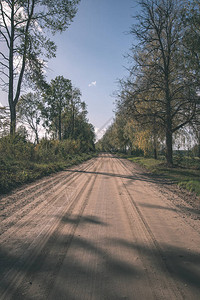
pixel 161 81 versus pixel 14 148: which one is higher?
pixel 161 81

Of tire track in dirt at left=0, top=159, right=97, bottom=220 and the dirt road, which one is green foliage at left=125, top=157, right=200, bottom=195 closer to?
the dirt road

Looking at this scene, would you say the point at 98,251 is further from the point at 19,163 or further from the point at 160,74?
the point at 160,74

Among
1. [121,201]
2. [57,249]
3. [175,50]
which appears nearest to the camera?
[57,249]

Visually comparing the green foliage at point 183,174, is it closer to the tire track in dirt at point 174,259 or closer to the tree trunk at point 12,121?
the tire track in dirt at point 174,259

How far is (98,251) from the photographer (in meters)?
3.22

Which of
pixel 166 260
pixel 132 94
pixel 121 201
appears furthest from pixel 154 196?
pixel 132 94

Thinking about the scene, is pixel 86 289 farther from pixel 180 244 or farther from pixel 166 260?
pixel 180 244

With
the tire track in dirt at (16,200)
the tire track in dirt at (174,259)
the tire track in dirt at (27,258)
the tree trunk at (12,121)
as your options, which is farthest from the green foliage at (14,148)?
the tire track in dirt at (174,259)

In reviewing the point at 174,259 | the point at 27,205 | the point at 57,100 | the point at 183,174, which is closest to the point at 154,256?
the point at 174,259

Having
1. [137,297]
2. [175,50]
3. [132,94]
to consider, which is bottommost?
[137,297]

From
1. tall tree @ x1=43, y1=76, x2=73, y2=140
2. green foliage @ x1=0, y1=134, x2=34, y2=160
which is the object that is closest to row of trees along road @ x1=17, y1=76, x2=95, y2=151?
tall tree @ x1=43, y1=76, x2=73, y2=140

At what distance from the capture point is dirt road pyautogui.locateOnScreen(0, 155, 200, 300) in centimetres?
238

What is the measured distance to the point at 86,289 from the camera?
2365 mm

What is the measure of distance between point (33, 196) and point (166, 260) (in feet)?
16.7
